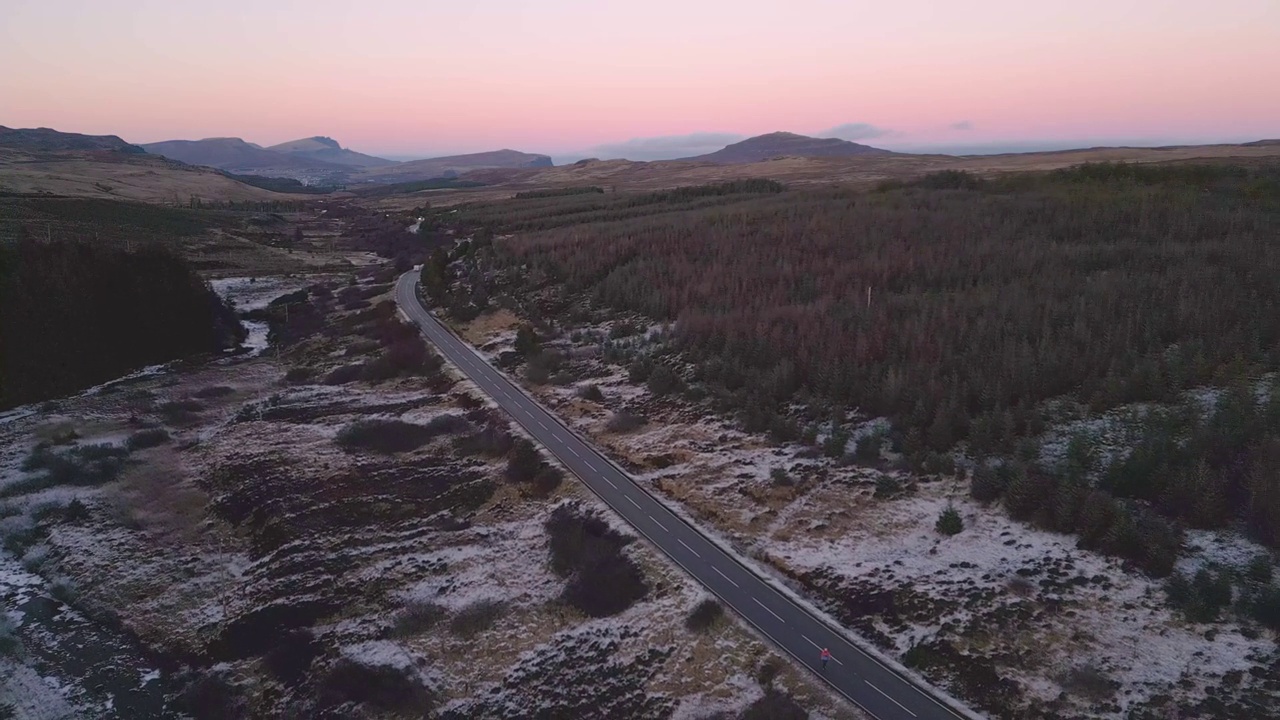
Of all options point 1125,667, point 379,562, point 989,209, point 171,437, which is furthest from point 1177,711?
point 989,209

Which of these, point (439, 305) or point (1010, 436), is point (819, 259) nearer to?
point (1010, 436)

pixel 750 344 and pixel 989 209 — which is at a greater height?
pixel 989 209

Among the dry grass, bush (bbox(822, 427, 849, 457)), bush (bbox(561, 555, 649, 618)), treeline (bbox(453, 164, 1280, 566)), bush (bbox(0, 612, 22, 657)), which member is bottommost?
bush (bbox(0, 612, 22, 657))

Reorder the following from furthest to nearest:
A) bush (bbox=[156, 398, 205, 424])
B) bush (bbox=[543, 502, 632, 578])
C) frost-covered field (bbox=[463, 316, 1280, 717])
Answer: bush (bbox=[156, 398, 205, 424]) < bush (bbox=[543, 502, 632, 578]) < frost-covered field (bbox=[463, 316, 1280, 717])

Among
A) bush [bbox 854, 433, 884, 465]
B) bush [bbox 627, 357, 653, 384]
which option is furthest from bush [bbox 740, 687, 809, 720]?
bush [bbox 627, 357, 653, 384]

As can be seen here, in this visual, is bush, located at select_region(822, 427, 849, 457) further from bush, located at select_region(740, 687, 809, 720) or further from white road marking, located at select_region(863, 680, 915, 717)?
bush, located at select_region(740, 687, 809, 720)

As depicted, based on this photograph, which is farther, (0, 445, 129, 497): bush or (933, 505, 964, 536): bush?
(0, 445, 129, 497): bush

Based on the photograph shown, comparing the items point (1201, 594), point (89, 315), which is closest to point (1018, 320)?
point (1201, 594)
